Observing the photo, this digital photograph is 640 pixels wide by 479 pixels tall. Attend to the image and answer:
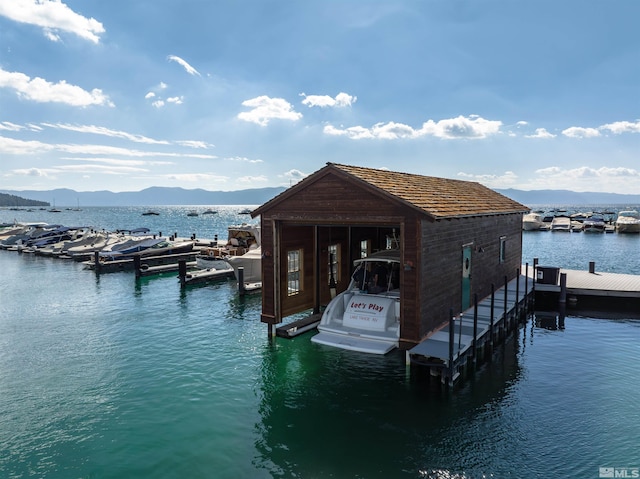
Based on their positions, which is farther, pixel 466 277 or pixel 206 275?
pixel 206 275

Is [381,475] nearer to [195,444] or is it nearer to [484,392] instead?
[195,444]

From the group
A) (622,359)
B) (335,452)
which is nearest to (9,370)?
(335,452)

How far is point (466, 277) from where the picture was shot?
1745 centimetres

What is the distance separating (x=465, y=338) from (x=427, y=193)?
5285mm

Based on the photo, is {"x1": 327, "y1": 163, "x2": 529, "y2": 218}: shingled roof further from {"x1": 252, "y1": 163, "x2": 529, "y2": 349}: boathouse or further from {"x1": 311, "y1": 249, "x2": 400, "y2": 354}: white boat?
{"x1": 311, "y1": 249, "x2": 400, "y2": 354}: white boat

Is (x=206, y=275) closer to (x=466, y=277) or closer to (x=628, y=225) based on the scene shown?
(x=466, y=277)

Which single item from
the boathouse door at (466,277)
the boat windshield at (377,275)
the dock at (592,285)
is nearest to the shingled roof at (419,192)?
the boathouse door at (466,277)

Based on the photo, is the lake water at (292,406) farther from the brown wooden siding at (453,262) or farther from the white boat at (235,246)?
the white boat at (235,246)

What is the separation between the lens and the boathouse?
13.7 meters

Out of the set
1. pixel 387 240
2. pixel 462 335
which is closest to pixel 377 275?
pixel 462 335

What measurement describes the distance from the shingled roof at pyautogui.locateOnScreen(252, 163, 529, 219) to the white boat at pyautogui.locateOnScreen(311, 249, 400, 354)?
2.47m

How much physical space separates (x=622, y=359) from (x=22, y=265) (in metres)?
46.2

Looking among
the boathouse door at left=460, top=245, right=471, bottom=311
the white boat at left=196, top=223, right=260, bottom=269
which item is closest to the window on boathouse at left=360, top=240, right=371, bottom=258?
the boathouse door at left=460, top=245, right=471, bottom=311

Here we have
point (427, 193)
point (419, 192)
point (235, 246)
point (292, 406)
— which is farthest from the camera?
point (235, 246)
